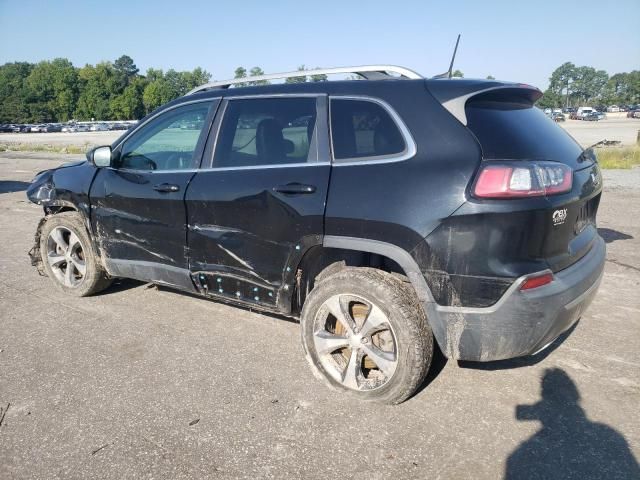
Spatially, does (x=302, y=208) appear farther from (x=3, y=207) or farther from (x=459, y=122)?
(x=3, y=207)

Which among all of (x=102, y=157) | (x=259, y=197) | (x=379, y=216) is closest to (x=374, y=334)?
(x=379, y=216)

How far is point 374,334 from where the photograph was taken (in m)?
2.94

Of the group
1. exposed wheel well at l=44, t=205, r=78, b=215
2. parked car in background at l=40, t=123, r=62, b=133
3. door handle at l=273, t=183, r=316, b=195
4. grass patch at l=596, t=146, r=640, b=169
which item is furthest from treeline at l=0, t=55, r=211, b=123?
door handle at l=273, t=183, r=316, b=195

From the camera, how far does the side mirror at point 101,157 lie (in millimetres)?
4062

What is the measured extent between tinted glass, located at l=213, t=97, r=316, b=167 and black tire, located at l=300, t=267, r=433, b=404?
85cm

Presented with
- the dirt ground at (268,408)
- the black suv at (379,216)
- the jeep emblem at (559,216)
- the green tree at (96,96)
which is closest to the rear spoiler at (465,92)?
the black suv at (379,216)

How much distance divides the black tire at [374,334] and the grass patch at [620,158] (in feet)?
50.3

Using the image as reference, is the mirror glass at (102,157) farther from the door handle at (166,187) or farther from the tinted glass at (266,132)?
the tinted glass at (266,132)

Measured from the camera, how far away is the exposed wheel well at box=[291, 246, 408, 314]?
304 cm

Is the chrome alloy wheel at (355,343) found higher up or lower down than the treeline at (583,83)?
lower down

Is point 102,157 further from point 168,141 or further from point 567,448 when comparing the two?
point 567,448

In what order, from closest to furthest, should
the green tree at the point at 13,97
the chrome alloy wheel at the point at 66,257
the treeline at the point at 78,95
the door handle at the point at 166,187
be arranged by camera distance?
the door handle at the point at 166,187 < the chrome alloy wheel at the point at 66,257 < the green tree at the point at 13,97 < the treeline at the point at 78,95

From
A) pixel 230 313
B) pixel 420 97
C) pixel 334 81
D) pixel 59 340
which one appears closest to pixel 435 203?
pixel 420 97

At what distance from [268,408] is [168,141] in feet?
7.48
